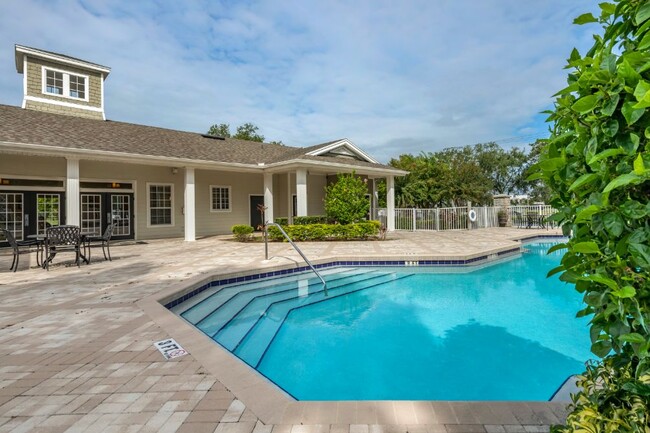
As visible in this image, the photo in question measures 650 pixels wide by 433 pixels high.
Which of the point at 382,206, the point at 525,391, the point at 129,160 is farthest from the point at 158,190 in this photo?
the point at 525,391

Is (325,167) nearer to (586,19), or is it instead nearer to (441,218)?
(441,218)

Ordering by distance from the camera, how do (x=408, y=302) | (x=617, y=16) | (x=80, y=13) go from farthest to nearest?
(x=80, y=13), (x=408, y=302), (x=617, y=16)

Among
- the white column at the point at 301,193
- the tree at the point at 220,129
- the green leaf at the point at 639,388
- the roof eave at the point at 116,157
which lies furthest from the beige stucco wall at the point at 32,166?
the tree at the point at 220,129

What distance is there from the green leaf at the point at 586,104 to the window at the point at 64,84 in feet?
60.5

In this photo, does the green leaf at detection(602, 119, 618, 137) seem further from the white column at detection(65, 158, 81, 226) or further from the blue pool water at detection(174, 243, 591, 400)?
the white column at detection(65, 158, 81, 226)

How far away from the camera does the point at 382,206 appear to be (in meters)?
20.1

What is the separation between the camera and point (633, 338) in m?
1.01

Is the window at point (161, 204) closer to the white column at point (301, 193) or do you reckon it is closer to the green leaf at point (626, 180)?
the white column at point (301, 193)

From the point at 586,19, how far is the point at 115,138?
49.0 feet

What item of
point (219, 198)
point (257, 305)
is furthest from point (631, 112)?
point (219, 198)

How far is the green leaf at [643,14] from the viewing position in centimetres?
100

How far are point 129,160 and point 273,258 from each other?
7257 millimetres

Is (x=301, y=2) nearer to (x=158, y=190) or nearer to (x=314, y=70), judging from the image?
(x=314, y=70)

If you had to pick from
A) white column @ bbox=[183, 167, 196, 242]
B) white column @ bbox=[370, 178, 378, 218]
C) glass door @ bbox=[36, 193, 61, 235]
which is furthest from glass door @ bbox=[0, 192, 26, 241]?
white column @ bbox=[370, 178, 378, 218]
